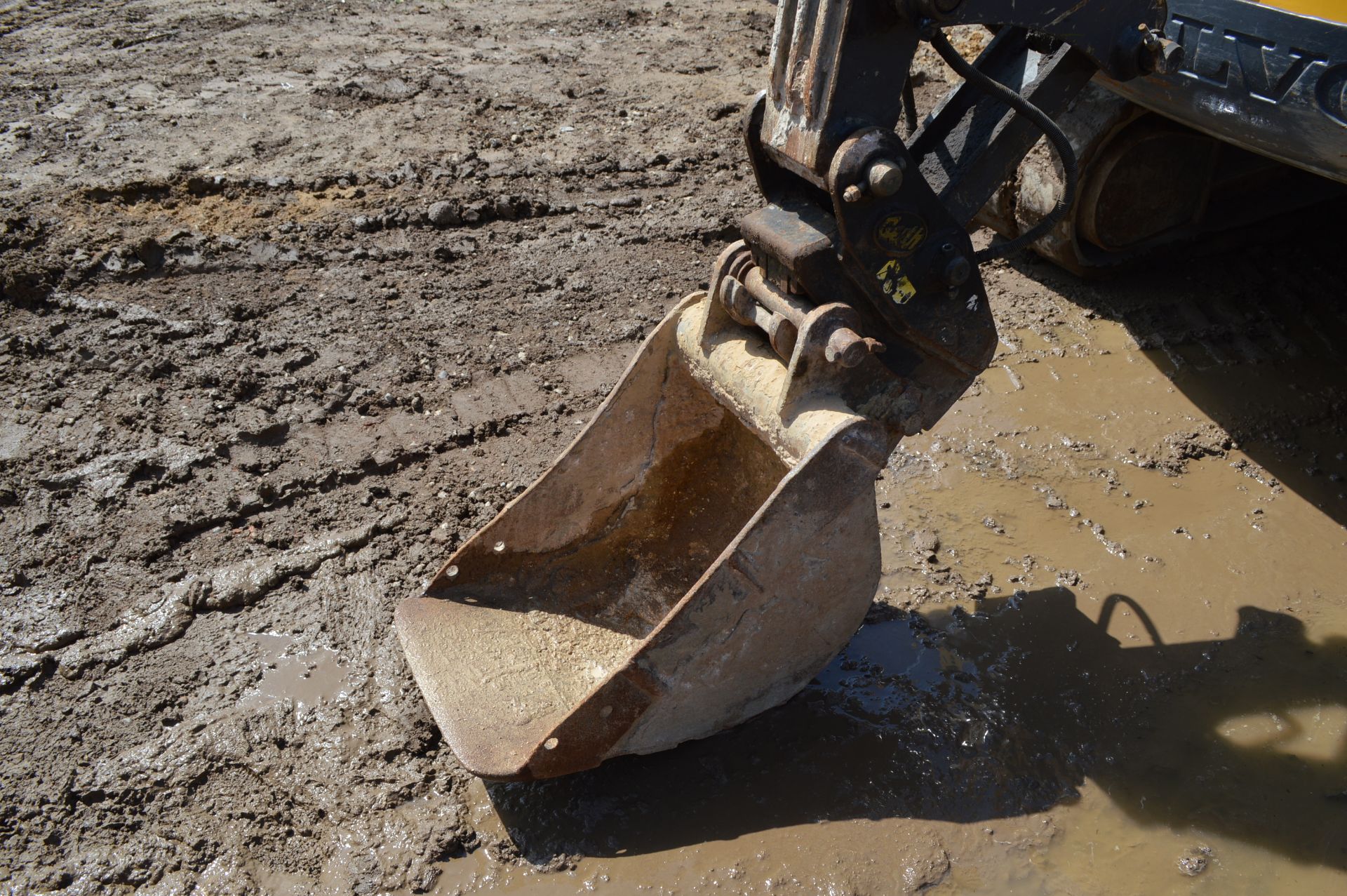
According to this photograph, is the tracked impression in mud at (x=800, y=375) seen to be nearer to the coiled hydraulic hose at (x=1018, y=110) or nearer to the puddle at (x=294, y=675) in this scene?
the coiled hydraulic hose at (x=1018, y=110)

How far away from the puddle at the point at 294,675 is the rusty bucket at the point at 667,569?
367mm

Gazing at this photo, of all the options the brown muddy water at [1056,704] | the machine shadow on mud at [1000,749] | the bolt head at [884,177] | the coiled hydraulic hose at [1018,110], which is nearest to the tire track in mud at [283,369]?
the machine shadow on mud at [1000,749]

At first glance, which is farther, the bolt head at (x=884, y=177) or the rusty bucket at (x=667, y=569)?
the rusty bucket at (x=667, y=569)

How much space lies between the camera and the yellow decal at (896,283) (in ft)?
7.85

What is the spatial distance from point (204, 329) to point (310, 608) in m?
1.79

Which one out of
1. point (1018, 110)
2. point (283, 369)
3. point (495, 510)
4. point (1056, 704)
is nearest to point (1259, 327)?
point (1056, 704)

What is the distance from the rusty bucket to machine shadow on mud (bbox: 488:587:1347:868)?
8.2 inches

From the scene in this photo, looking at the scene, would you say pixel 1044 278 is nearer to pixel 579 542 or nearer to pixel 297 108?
pixel 579 542

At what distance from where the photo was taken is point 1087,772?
8.82 feet

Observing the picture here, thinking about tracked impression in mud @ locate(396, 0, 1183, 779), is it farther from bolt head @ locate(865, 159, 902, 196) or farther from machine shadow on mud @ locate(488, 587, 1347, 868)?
machine shadow on mud @ locate(488, 587, 1347, 868)

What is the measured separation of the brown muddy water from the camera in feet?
8.15

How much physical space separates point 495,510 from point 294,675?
2.93 ft

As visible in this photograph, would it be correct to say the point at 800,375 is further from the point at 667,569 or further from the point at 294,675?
the point at 294,675

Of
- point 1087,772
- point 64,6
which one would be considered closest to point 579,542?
point 1087,772
